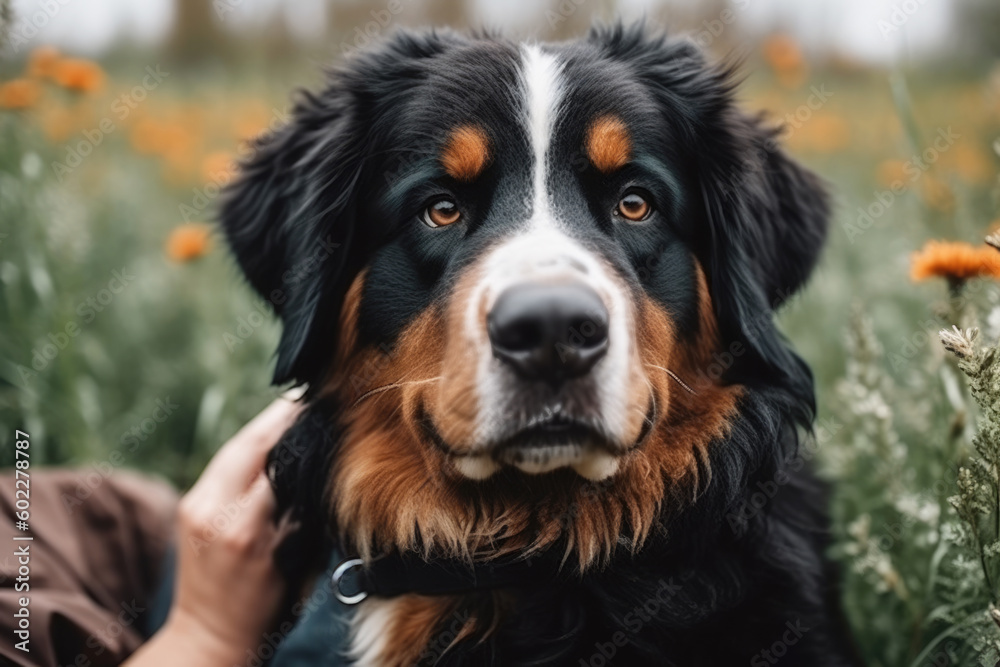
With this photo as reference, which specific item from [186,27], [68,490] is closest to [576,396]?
[68,490]

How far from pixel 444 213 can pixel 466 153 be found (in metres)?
0.19

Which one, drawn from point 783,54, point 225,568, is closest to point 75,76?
point 225,568

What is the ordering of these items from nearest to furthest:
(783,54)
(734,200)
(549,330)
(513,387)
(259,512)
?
(549,330) → (513,387) → (734,200) → (259,512) → (783,54)

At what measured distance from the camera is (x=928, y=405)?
11.0 ft

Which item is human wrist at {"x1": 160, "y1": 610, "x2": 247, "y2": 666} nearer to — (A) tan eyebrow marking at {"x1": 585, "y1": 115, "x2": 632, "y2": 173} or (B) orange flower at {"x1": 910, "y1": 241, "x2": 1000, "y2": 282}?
(A) tan eyebrow marking at {"x1": 585, "y1": 115, "x2": 632, "y2": 173}

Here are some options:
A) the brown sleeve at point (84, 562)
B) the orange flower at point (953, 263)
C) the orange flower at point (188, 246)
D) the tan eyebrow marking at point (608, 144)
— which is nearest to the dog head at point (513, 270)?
the tan eyebrow marking at point (608, 144)

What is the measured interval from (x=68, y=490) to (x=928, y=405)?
3.38 meters

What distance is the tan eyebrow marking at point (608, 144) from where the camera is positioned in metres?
2.50

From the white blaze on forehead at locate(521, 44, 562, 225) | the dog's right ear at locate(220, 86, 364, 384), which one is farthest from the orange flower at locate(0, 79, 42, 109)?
the white blaze on forehead at locate(521, 44, 562, 225)

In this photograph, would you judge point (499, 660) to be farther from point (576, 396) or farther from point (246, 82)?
point (246, 82)

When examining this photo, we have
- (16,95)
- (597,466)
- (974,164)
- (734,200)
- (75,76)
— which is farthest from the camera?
(974,164)

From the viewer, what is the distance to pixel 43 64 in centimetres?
399

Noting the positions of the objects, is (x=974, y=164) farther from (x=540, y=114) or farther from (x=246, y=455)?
(x=246, y=455)

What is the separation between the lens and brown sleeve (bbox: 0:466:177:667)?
2600mm
